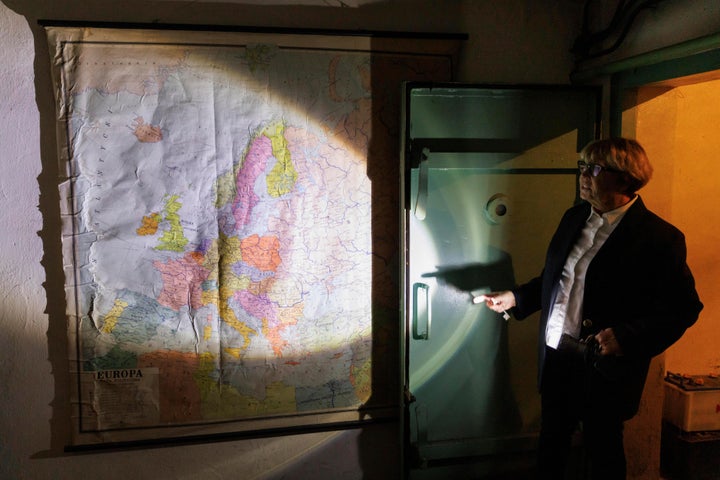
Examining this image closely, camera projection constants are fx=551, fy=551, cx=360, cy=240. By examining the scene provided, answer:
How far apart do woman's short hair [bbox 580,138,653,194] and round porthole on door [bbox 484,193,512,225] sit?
0.53m

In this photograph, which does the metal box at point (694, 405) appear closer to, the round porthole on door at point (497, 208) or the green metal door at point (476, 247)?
the green metal door at point (476, 247)

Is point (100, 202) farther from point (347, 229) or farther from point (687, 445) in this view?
point (687, 445)

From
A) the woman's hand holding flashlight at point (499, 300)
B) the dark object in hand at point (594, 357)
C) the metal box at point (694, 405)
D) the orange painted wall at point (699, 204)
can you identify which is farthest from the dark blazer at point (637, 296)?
the metal box at point (694, 405)

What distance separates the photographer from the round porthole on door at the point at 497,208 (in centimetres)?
238

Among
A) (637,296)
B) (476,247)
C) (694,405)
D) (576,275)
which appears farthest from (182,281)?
(694,405)

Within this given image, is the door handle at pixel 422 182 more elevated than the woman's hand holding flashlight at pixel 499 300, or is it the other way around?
the door handle at pixel 422 182

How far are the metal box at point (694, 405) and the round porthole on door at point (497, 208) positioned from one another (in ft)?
4.23

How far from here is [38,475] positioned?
2305 mm

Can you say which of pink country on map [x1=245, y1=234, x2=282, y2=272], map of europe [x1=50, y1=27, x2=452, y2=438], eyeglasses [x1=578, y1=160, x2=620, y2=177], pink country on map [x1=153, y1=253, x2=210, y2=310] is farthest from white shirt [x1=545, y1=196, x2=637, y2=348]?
pink country on map [x1=153, y1=253, x2=210, y2=310]

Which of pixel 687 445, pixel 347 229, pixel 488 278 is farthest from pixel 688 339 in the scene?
pixel 347 229

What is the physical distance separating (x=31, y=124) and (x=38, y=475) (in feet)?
4.74

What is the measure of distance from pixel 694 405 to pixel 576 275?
1.29 metres

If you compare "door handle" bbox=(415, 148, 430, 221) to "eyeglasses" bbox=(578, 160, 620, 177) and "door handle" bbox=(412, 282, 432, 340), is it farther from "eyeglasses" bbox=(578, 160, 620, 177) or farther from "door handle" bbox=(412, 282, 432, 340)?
"eyeglasses" bbox=(578, 160, 620, 177)

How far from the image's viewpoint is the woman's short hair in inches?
71.9
